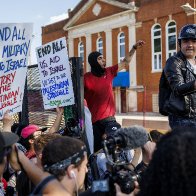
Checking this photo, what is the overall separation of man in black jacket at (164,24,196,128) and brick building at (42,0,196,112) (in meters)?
21.4

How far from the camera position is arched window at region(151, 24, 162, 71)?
87.7 feet

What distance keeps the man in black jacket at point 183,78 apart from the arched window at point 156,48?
76.3 ft

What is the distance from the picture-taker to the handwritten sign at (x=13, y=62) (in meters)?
4.64

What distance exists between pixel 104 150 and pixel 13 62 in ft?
9.05

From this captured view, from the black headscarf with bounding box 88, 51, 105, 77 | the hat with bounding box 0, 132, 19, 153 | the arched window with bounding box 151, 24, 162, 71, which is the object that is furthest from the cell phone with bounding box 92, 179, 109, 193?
the arched window with bounding box 151, 24, 162, 71

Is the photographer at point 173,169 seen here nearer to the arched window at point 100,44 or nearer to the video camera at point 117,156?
the video camera at point 117,156

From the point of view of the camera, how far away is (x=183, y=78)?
3.58 m

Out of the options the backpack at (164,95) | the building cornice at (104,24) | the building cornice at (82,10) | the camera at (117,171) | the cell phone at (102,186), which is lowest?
the cell phone at (102,186)

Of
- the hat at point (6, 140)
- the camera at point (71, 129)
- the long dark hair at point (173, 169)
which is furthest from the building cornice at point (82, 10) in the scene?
the long dark hair at point (173, 169)

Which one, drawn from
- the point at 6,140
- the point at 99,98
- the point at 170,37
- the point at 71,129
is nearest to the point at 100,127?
the point at 99,98

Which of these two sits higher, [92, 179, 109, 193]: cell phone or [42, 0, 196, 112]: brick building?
[42, 0, 196, 112]: brick building

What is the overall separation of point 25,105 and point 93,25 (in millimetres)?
26588

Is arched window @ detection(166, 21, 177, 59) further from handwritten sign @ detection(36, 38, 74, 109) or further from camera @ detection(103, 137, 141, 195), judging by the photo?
camera @ detection(103, 137, 141, 195)

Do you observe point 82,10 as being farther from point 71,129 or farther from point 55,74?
point 71,129
